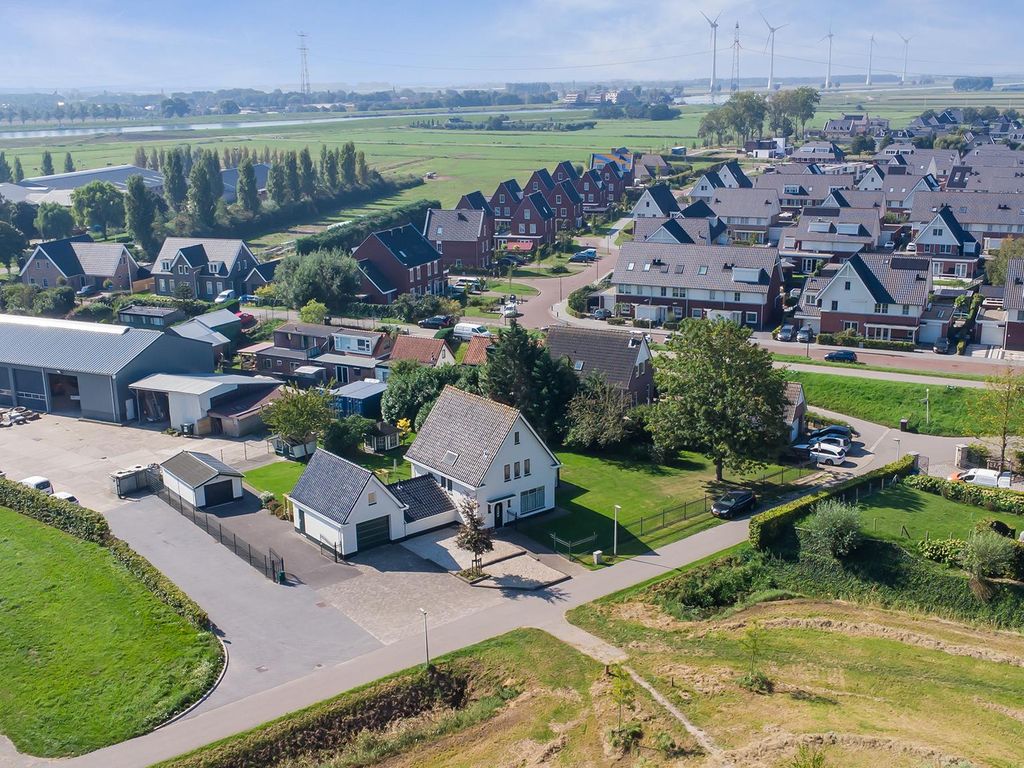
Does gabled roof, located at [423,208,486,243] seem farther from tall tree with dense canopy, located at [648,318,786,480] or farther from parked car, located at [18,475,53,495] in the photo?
parked car, located at [18,475,53,495]

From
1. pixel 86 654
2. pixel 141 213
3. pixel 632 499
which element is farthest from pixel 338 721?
pixel 141 213

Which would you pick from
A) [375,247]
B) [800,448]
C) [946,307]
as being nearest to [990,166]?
[946,307]

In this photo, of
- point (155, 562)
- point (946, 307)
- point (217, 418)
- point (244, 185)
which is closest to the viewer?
point (155, 562)

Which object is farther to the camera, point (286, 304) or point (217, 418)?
point (286, 304)

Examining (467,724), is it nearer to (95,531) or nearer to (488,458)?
(488,458)

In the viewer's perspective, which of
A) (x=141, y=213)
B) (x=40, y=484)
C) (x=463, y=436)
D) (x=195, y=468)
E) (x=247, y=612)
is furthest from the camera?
(x=141, y=213)

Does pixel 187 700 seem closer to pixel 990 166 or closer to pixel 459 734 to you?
pixel 459 734

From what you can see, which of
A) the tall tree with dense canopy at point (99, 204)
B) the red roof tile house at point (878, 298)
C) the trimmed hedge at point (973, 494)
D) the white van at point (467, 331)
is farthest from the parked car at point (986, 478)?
the tall tree with dense canopy at point (99, 204)
